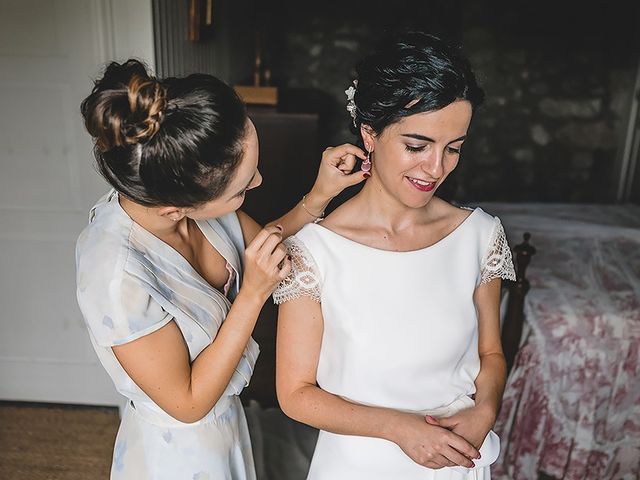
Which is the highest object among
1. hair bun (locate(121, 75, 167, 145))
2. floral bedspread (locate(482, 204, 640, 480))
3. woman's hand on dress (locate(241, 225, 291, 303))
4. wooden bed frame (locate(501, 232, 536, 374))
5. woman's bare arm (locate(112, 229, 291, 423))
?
hair bun (locate(121, 75, 167, 145))

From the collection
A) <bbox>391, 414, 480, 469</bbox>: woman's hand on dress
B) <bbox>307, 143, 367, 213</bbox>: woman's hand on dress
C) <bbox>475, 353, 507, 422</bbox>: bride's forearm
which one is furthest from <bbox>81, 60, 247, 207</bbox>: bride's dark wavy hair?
<bbox>475, 353, 507, 422</bbox>: bride's forearm

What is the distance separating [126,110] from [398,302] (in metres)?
0.62

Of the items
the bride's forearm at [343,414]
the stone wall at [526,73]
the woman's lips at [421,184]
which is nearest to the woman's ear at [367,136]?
the woman's lips at [421,184]

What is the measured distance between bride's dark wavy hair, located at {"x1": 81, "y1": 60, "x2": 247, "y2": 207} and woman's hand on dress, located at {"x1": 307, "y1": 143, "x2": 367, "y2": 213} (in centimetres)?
34

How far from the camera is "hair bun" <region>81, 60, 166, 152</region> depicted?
1.03 meters

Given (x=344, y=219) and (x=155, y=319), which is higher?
(x=344, y=219)

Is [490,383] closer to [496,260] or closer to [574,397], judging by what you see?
[496,260]

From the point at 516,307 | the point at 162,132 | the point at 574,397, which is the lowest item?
the point at 574,397

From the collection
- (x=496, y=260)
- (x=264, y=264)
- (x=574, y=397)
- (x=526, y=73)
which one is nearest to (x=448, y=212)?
(x=496, y=260)

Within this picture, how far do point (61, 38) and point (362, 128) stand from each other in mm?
1637

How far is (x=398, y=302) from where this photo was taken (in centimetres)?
126

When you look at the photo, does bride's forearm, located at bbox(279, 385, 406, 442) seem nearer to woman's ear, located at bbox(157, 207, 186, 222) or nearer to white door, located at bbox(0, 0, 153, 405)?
woman's ear, located at bbox(157, 207, 186, 222)

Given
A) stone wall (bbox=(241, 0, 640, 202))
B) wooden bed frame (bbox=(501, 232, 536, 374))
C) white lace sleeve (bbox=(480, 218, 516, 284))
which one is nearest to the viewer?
white lace sleeve (bbox=(480, 218, 516, 284))

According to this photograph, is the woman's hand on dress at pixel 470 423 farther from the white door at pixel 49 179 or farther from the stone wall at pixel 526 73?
the stone wall at pixel 526 73
